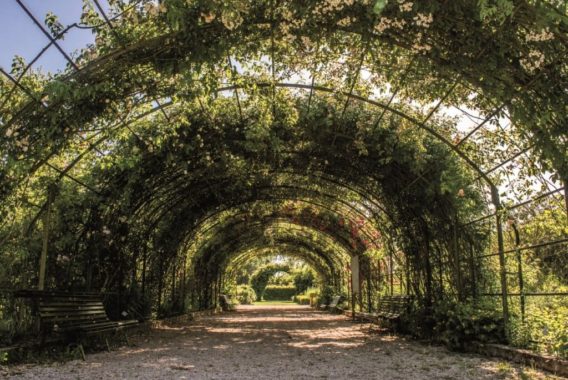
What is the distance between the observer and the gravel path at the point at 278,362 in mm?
5191

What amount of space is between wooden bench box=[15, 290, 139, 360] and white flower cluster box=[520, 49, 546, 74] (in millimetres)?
5598

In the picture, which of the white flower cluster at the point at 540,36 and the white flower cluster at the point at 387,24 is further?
the white flower cluster at the point at 387,24

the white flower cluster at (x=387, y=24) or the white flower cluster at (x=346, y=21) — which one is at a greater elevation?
the white flower cluster at (x=346, y=21)

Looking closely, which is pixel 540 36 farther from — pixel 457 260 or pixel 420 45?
pixel 457 260

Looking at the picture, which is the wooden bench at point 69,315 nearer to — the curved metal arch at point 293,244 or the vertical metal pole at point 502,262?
the vertical metal pole at point 502,262

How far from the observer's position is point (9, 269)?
705cm

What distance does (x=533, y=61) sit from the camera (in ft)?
14.6

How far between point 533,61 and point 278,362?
428 centimetres

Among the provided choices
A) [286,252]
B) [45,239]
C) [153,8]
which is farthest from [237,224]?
[153,8]

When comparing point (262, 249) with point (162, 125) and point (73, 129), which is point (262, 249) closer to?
point (162, 125)

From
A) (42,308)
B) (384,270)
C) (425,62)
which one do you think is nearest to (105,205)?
(42,308)

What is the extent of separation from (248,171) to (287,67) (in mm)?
4416

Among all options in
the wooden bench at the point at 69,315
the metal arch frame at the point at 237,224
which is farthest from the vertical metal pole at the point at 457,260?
the metal arch frame at the point at 237,224

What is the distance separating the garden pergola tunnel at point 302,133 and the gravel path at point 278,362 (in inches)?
42.1
